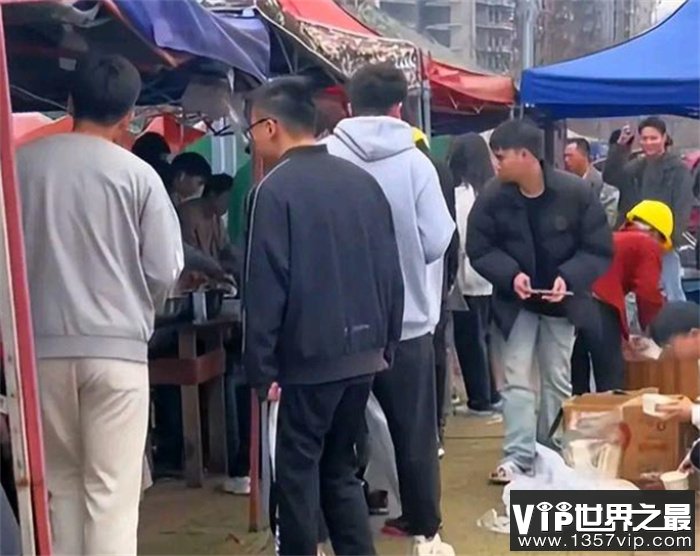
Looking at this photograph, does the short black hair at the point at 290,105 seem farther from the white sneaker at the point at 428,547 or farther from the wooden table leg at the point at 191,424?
the wooden table leg at the point at 191,424

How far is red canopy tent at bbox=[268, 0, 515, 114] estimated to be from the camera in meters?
8.00

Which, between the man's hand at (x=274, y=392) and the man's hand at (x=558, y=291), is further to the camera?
the man's hand at (x=558, y=291)

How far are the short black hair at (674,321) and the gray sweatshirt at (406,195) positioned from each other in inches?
41.2

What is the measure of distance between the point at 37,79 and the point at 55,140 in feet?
5.13

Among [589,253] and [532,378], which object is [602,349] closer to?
[532,378]

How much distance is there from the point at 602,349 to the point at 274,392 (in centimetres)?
229

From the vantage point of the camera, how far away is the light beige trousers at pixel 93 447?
3619 millimetres

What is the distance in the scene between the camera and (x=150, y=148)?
6477 millimetres

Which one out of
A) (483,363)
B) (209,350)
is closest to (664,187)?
(483,363)

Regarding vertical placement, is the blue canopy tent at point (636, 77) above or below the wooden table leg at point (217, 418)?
above

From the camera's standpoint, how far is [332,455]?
4008 mm

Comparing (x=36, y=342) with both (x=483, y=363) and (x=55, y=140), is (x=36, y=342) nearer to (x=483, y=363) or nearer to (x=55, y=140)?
(x=55, y=140)

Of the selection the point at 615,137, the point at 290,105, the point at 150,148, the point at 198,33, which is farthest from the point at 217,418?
the point at 615,137

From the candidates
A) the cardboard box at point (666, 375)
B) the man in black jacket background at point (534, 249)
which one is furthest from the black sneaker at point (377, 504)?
the cardboard box at point (666, 375)
